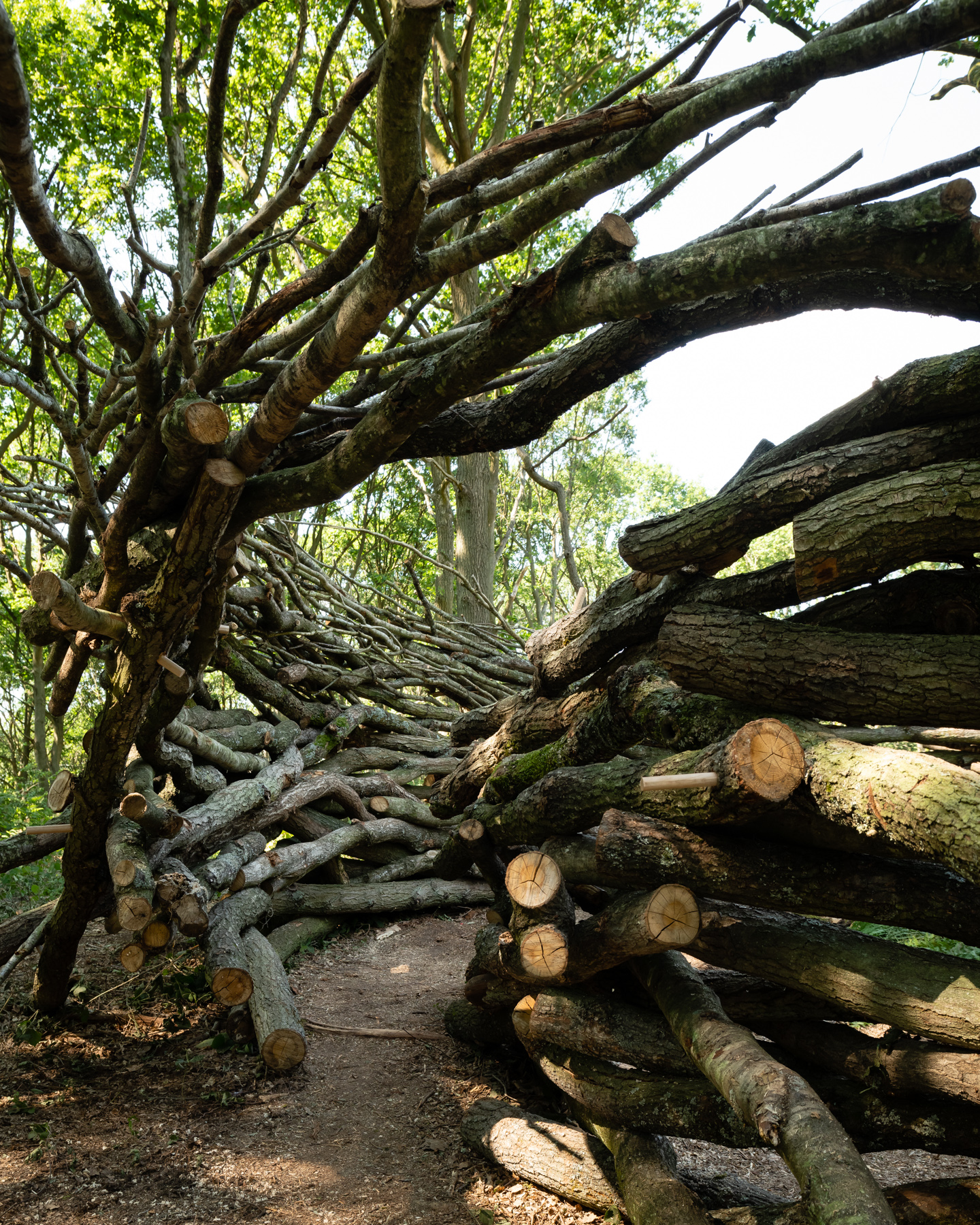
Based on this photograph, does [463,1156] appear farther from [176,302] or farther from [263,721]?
[263,721]

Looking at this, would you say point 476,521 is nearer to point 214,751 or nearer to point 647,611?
point 214,751

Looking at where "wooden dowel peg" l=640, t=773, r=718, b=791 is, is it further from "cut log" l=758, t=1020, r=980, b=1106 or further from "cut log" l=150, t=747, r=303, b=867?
"cut log" l=150, t=747, r=303, b=867

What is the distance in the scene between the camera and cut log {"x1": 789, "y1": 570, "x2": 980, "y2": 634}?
3051mm

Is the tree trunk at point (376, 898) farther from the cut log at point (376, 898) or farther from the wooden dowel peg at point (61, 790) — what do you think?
the wooden dowel peg at point (61, 790)

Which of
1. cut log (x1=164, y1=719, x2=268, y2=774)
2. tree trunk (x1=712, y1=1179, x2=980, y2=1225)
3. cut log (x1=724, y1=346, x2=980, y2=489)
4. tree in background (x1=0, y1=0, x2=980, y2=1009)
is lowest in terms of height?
tree trunk (x1=712, y1=1179, x2=980, y2=1225)

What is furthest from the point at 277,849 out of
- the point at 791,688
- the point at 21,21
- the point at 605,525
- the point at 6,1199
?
the point at 605,525

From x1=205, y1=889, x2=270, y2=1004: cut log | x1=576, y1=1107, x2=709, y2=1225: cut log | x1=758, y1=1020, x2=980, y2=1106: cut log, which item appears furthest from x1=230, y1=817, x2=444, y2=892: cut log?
x1=758, y1=1020, x2=980, y2=1106: cut log

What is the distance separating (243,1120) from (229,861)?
1.99m

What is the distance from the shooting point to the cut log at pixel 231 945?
485 cm

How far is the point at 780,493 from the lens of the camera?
10.7 ft

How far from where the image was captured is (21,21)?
7.95 meters

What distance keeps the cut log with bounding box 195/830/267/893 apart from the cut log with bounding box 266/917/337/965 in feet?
2.19

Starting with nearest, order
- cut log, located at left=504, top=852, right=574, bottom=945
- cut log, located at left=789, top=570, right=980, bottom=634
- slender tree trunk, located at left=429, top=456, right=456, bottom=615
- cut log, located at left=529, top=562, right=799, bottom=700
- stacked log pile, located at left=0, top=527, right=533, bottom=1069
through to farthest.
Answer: cut log, located at left=789, top=570, right=980, bottom=634 < cut log, located at left=529, top=562, right=799, bottom=700 < cut log, located at left=504, top=852, right=574, bottom=945 < stacked log pile, located at left=0, top=527, right=533, bottom=1069 < slender tree trunk, located at left=429, top=456, right=456, bottom=615

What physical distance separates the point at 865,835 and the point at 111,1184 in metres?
3.55
